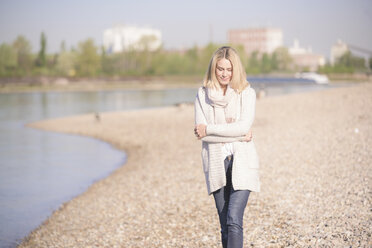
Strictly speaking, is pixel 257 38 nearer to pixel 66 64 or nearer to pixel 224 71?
pixel 66 64

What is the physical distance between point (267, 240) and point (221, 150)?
232 cm

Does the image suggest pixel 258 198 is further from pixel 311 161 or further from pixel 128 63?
pixel 128 63

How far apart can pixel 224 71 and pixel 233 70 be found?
8cm

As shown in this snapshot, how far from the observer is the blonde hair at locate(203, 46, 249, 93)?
4.03 metres

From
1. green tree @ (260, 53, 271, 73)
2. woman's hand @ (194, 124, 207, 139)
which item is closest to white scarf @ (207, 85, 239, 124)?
woman's hand @ (194, 124, 207, 139)

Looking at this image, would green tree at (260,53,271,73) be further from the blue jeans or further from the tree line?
the blue jeans

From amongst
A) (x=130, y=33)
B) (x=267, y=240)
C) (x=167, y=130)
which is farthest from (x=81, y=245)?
(x=130, y=33)

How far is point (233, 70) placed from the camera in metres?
4.02

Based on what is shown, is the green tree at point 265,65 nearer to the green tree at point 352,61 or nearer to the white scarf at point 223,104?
the green tree at point 352,61

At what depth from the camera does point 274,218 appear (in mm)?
6781

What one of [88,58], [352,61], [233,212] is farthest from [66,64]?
[233,212]

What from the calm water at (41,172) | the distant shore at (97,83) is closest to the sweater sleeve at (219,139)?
the calm water at (41,172)

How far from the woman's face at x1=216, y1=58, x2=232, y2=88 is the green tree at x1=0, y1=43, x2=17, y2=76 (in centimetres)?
9797

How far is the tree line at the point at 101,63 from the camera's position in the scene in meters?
99.4
